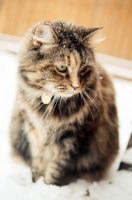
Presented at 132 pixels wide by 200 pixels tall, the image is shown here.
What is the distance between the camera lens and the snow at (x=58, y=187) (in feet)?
3.80

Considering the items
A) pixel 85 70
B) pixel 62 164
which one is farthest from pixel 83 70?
pixel 62 164

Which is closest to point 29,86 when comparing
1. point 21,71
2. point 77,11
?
point 21,71

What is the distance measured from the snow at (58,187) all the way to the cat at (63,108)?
0.03 m

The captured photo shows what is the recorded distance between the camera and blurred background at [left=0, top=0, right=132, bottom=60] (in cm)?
122

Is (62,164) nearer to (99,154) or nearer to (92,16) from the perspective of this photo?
(99,154)

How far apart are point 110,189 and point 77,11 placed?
0.75 m

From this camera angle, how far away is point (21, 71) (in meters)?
1.15

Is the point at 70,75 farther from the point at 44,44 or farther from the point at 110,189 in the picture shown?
the point at 110,189

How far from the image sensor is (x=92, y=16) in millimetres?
1249

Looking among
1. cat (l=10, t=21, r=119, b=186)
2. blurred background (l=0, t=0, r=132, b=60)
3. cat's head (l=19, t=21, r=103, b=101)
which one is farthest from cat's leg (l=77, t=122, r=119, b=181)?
blurred background (l=0, t=0, r=132, b=60)

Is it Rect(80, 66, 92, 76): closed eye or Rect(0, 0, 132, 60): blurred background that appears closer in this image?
Rect(80, 66, 92, 76): closed eye

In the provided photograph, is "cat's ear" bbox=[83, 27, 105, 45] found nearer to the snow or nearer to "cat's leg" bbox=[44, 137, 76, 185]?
the snow

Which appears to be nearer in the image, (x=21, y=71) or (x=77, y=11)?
(x=21, y=71)

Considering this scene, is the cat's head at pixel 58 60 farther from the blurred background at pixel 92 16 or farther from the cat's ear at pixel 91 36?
the blurred background at pixel 92 16
